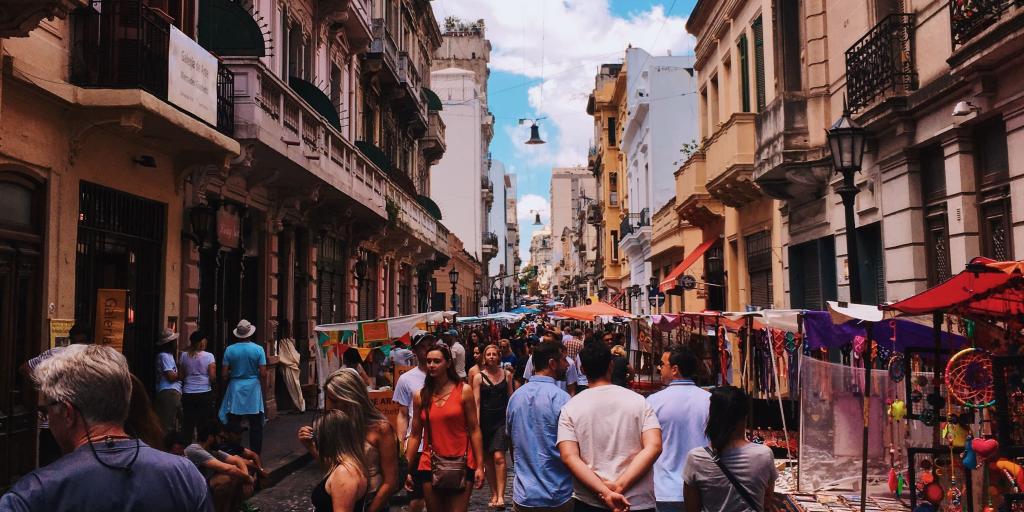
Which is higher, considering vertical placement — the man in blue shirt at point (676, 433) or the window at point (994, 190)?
the window at point (994, 190)

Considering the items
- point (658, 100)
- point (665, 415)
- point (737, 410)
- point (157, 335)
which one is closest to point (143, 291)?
point (157, 335)

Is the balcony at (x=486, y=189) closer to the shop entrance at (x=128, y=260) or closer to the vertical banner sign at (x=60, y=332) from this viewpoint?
the shop entrance at (x=128, y=260)

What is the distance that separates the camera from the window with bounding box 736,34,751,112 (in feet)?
65.4

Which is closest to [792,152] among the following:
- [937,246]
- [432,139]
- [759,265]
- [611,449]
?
[937,246]

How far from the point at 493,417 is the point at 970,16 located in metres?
7.21

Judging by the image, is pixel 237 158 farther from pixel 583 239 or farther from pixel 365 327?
pixel 583 239

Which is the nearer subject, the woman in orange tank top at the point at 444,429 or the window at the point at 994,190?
the woman in orange tank top at the point at 444,429

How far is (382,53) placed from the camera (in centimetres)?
2623

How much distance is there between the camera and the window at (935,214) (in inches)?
467

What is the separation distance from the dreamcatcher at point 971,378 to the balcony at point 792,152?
8.84 metres

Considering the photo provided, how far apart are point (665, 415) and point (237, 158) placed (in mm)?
10378

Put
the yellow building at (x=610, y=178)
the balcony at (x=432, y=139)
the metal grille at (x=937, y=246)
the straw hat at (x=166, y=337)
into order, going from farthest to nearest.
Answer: the yellow building at (x=610, y=178) < the balcony at (x=432, y=139) < the straw hat at (x=166, y=337) < the metal grille at (x=937, y=246)

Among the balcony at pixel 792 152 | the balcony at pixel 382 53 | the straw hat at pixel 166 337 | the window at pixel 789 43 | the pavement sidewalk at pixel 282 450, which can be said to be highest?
the balcony at pixel 382 53

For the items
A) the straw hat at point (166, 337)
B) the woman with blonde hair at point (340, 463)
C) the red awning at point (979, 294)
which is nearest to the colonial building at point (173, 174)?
the straw hat at point (166, 337)
